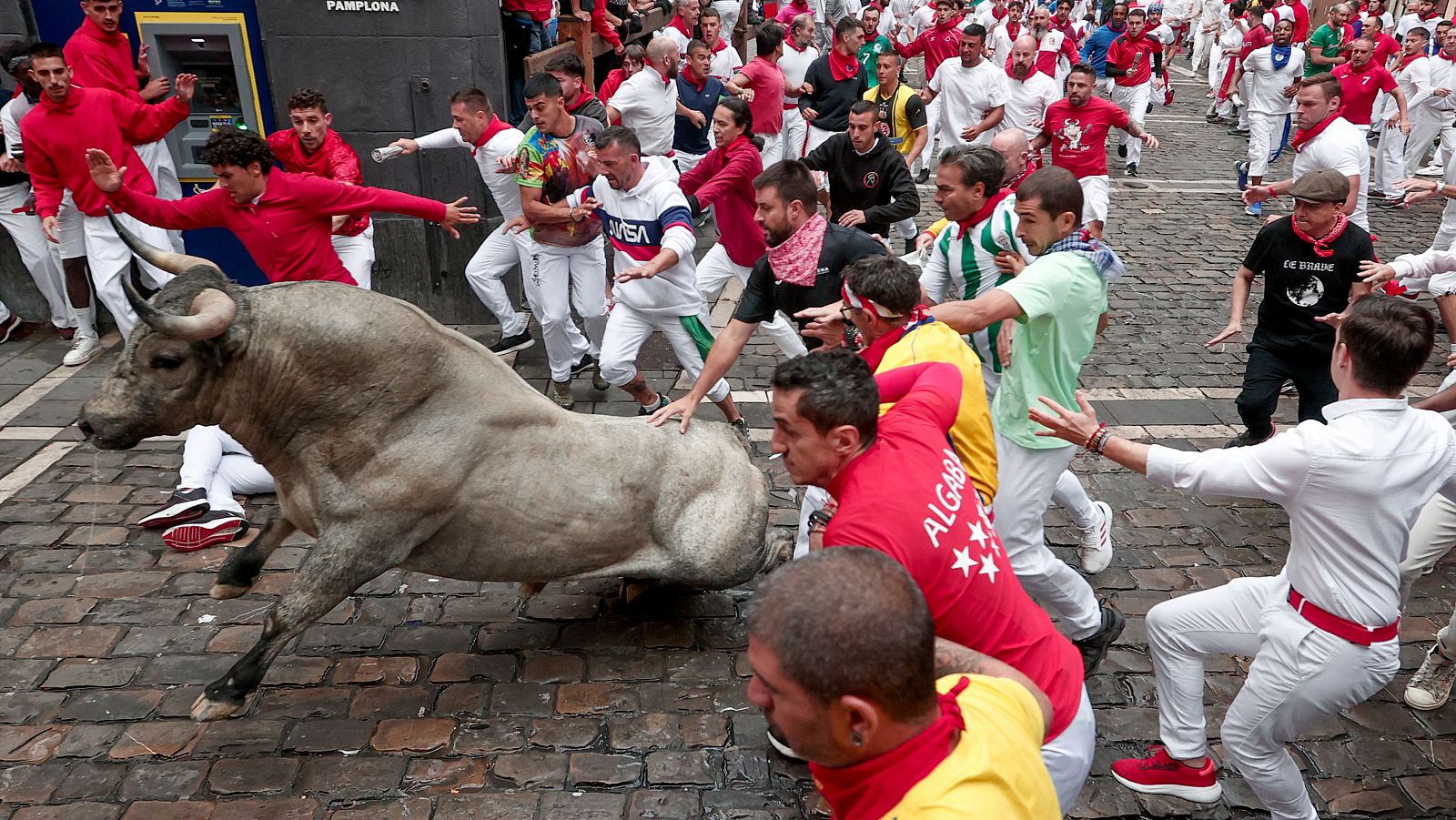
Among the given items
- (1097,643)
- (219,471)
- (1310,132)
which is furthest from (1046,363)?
(1310,132)

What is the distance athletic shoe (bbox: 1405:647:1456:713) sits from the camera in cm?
473

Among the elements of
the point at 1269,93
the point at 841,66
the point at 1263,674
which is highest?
the point at 841,66

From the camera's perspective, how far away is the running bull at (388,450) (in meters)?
4.12

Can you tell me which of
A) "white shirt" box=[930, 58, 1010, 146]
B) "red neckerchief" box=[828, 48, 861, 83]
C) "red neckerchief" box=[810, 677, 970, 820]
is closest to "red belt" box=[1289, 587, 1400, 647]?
"red neckerchief" box=[810, 677, 970, 820]

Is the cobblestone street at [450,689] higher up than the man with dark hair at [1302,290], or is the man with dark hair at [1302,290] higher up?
the man with dark hair at [1302,290]

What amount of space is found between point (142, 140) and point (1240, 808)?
906cm

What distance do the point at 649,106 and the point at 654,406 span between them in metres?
4.60

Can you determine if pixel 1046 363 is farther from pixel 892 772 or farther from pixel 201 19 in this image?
pixel 201 19

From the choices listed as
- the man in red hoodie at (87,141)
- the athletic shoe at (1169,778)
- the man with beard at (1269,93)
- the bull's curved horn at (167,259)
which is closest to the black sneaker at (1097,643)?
the athletic shoe at (1169,778)

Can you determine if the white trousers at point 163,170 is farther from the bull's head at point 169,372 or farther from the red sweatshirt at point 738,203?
the bull's head at point 169,372

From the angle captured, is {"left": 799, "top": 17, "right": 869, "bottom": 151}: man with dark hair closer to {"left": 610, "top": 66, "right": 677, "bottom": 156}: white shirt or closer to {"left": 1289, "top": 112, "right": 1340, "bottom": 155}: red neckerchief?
{"left": 610, "top": 66, "right": 677, "bottom": 156}: white shirt

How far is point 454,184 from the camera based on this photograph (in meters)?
9.52

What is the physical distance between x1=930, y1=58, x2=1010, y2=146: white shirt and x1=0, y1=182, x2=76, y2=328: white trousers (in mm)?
9779

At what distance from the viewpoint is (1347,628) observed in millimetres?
3574
